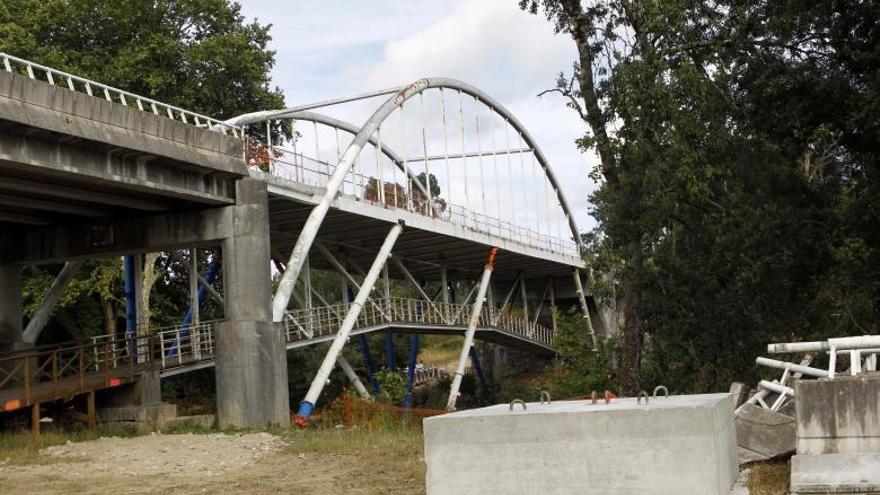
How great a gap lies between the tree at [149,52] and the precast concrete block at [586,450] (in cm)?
3029

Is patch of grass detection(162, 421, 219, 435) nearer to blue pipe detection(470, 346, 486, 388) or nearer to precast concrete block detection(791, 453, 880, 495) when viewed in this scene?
precast concrete block detection(791, 453, 880, 495)

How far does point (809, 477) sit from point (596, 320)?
54.9m

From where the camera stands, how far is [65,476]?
1588 centimetres

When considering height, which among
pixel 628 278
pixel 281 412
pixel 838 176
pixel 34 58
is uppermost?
pixel 34 58

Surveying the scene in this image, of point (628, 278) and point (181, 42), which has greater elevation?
point (181, 42)

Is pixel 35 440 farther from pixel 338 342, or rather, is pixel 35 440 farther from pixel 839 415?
pixel 839 415

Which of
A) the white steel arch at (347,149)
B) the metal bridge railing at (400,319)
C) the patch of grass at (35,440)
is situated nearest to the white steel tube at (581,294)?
the metal bridge railing at (400,319)

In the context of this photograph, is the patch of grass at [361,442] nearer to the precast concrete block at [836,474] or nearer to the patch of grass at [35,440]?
the patch of grass at [35,440]

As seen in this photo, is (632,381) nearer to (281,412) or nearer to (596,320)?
(281,412)

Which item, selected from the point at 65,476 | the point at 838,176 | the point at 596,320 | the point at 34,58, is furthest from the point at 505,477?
the point at 596,320

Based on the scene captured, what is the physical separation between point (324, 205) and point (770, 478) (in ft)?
68.1

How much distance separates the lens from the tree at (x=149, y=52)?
39.0m

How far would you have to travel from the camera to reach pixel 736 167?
25.3 meters

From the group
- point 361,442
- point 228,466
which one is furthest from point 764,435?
point 228,466
